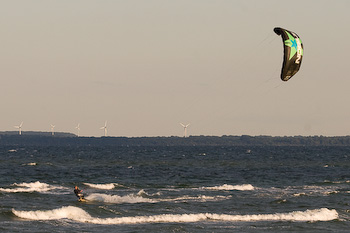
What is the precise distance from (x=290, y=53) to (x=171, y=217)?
11916mm

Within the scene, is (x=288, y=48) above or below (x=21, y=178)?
above

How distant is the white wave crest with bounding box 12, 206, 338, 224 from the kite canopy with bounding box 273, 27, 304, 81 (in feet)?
27.2

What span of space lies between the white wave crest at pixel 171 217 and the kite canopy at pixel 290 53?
8.29 m

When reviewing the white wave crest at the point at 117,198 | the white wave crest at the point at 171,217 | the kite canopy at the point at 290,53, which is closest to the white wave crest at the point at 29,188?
the white wave crest at the point at 117,198

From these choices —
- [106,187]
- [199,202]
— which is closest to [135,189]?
[106,187]

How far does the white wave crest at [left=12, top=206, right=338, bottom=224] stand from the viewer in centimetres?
4078

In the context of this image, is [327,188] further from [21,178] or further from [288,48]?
[21,178]

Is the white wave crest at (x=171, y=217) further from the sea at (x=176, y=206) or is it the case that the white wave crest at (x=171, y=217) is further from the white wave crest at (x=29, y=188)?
the white wave crest at (x=29, y=188)

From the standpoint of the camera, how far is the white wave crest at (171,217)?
4078 cm

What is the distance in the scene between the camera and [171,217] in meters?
41.4

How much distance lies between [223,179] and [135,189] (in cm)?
1767

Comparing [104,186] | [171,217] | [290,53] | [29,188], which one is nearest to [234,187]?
[104,186]

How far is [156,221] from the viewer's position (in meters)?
40.5

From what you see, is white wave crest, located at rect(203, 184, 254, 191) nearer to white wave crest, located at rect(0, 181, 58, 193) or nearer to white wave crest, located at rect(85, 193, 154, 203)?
white wave crest, located at rect(85, 193, 154, 203)
